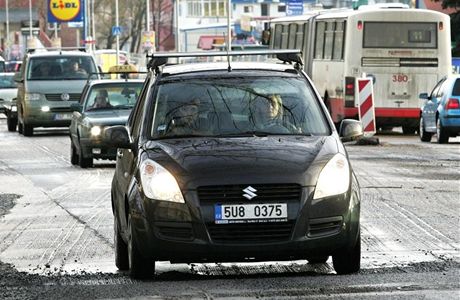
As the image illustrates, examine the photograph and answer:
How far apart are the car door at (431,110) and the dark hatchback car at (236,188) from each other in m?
24.4

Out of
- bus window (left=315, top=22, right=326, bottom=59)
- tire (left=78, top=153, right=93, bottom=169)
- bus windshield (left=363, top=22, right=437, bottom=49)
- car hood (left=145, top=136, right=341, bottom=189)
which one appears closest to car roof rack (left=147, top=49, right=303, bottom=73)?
car hood (left=145, top=136, right=341, bottom=189)

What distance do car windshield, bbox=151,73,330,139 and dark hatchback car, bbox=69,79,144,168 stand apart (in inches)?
556

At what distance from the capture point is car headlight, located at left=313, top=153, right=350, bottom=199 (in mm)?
10516

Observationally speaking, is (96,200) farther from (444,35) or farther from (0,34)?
(0,34)

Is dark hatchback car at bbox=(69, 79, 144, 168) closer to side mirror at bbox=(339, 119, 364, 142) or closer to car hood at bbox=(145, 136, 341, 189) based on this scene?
side mirror at bbox=(339, 119, 364, 142)

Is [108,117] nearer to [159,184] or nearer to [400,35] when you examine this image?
[400,35]

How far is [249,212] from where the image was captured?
34.1ft

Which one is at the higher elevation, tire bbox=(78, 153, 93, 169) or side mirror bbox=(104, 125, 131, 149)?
side mirror bbox=(104, 125, 131, 149)

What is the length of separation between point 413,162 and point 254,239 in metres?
16.6

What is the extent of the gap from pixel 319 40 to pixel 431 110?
836cm

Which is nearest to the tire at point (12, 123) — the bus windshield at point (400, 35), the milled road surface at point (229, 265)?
the bus windshield at point (400, 35)

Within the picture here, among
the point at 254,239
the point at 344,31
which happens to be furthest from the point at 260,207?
the point at 344,31

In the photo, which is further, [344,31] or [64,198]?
[344,31]

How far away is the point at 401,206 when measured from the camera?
56.7ft
